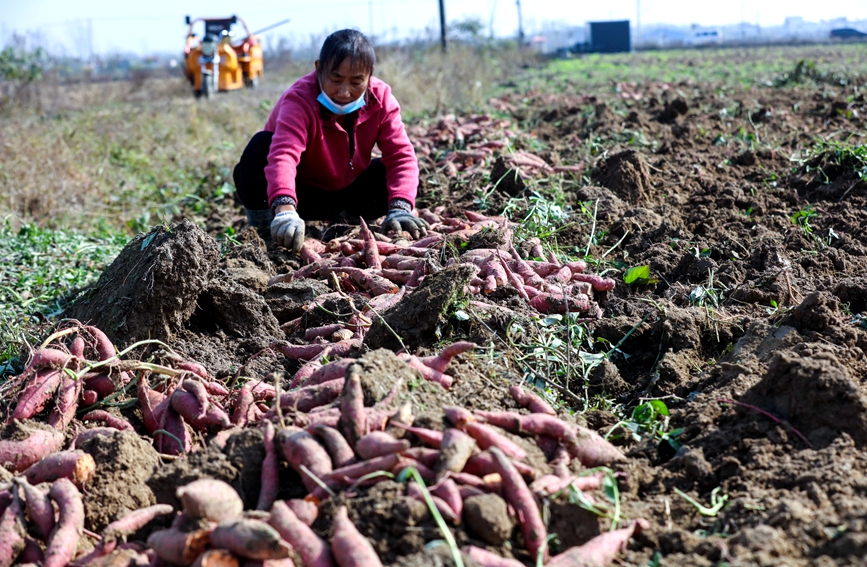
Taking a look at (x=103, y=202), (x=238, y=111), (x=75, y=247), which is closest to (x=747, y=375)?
(x=75, y=247)

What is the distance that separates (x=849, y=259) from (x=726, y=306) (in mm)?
1067

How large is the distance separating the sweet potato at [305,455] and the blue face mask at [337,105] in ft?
8.99

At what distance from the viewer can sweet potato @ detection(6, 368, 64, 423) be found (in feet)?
8.82

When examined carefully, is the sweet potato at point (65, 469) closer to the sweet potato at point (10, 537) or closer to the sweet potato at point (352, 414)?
the sweet potato at point (10, 537)

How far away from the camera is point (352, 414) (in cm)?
219

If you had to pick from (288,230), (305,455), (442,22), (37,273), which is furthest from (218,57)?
(305,455)

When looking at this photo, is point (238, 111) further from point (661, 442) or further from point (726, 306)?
point (661, 442)

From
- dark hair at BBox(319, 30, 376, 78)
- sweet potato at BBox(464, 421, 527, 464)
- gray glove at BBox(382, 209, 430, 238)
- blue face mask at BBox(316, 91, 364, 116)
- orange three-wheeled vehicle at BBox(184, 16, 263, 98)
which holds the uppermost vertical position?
orange three-wheeled vehicle at BBox(184, 16, 263, 98)

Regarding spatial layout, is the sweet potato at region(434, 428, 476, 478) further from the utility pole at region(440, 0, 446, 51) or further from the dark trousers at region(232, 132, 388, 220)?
the utility pole at region(440, 0, 446, 51)

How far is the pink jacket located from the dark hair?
0.32 meters

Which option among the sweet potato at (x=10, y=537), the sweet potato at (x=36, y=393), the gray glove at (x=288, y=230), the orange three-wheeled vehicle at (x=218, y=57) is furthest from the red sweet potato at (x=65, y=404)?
the orange three-wheeled vehicle at (x=218, y=57)

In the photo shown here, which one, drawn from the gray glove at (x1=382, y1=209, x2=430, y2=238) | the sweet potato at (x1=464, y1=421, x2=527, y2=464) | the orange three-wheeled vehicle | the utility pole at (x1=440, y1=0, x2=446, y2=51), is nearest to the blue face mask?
the gray glove at (x1=382, y1=209, x2=430, y2=238)

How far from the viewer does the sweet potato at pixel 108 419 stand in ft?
8.93

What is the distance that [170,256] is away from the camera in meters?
3.21
